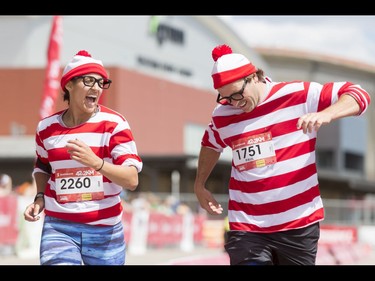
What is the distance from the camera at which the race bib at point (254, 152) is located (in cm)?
509

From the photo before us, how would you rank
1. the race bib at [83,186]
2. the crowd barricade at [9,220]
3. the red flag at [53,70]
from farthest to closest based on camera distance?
the red flag at [53,70] < the crowd barricade at [9,220] < the race bib at [83,186]

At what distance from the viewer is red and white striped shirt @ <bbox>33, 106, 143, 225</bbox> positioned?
511 cm

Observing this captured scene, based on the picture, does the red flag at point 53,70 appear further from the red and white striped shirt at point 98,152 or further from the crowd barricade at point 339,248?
the red and white striped shirt at point 98,152

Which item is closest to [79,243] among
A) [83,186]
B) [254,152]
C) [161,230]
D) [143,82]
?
[83,186]

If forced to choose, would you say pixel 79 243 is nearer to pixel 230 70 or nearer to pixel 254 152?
pixel 254 152

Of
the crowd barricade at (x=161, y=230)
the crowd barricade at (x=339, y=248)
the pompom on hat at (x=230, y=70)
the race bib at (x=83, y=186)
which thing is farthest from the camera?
the crowd barricade at (x=161, y=230)

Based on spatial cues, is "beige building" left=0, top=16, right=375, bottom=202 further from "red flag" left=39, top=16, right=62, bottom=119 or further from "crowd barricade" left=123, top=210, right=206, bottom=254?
"red flag" left=39, top=16, right=62, bottom=119

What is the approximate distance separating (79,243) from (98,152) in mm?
543

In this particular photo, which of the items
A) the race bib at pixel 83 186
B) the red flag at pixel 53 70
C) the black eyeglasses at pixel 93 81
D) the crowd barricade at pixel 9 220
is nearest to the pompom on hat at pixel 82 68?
the black eyeglasses at pixel 93 81

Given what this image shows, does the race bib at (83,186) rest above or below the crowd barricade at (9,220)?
below

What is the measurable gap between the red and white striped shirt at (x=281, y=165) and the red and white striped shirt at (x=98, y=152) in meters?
0.63

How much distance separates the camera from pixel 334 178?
5744 centimetres

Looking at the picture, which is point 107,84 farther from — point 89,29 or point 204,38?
point 204,38

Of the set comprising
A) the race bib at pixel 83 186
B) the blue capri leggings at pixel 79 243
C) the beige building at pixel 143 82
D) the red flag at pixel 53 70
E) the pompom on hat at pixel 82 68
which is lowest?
the blue capri leggings at pixel 79 243
